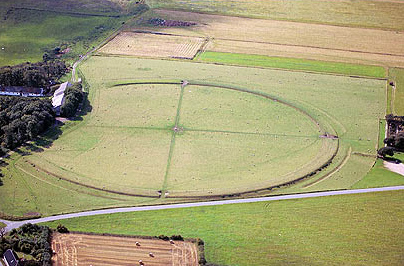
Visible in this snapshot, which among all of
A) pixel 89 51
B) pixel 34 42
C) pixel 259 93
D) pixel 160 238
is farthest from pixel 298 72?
pixel 34 42

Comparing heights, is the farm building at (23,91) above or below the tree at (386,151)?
above

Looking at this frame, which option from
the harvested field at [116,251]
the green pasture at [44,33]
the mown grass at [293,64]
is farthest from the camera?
the green pasture at [44,33]

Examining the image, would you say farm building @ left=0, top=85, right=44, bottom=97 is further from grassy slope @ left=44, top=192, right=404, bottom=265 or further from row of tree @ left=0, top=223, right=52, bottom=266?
row of tree @ left=0, top=223, right=52, bottom=266

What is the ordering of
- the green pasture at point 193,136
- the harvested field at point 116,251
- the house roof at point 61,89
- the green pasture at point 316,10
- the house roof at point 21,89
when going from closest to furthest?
1. the harvested field at point 116,251
2. the green pasture at point 193,136
3. the house roof at point 61,89
4. the house roof at point 21,89
5. the green pasture at point 316,10

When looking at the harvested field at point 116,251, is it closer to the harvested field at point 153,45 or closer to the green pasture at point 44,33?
the harvested field at point 153,45

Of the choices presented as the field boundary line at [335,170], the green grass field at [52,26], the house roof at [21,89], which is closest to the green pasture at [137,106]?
the house roof at [21,89]

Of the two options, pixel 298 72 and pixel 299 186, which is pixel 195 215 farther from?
pixel 298 72

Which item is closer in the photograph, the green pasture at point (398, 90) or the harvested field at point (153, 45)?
the green pasture at point (398, 90)

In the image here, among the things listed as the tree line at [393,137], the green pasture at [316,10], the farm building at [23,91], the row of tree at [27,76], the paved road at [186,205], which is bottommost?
the paved road at [186,205]
